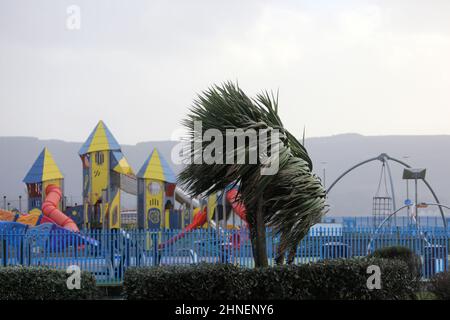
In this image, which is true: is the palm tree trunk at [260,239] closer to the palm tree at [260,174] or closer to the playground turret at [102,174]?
the palm tree at [260,174]

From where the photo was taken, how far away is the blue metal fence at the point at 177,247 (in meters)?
20.1

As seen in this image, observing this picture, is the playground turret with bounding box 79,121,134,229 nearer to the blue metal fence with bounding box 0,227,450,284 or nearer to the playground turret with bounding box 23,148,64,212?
the playground turret with bounding box 23,148,64,212

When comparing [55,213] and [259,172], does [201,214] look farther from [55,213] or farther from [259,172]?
[259,172]

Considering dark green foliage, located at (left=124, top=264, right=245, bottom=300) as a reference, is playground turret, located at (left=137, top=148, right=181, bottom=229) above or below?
above

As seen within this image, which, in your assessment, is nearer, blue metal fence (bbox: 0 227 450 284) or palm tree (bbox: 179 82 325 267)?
palm tree (bbox: 179 82 325 267)

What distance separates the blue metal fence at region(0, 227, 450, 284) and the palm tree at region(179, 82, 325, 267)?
478 cm

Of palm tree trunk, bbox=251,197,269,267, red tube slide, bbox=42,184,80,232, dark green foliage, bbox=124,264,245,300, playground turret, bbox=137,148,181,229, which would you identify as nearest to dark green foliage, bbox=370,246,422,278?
palm tree trunk, bbox=251,197,269,267

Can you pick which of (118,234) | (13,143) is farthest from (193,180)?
(13,143)

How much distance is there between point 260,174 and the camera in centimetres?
1445

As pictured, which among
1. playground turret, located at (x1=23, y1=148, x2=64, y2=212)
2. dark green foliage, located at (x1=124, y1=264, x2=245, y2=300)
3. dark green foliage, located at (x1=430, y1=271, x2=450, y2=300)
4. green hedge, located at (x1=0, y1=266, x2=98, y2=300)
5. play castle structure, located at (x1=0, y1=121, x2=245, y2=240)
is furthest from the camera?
playground turret, located at (x1=23, y1=148, x2=64, y2=212)

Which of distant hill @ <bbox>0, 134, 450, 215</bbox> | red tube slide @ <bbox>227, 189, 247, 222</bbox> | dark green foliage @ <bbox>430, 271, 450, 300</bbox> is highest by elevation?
distant hill @ <bbox>0, 134, 450, 215</bbox>

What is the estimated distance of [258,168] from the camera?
47.5ft

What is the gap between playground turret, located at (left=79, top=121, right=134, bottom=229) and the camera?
3372 cm

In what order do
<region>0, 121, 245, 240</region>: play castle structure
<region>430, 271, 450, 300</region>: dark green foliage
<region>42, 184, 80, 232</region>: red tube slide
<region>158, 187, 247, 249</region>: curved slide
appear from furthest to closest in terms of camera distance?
<region>0, 121, 245, 240</region>: play castle structure < <region>42, 184, 80, 232</region>: red tube slide < <region>158, 187, 247, 249</region>: curved slide < <region>430, 271, 450, 300</region>: dark green foliage
